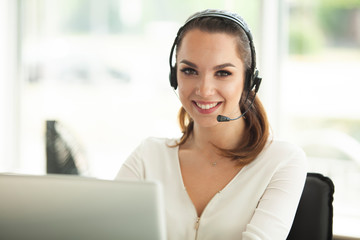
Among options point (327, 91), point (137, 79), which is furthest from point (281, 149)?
point (137, 79)

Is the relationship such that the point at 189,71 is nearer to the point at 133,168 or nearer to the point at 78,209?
the point at 133,168

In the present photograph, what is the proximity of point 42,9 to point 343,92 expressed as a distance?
79.6 inches

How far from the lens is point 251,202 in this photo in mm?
1529

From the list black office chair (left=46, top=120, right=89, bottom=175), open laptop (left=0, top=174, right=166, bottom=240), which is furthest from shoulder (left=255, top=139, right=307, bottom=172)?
black office chair (left=46, top=120, right=89, bottom=175)

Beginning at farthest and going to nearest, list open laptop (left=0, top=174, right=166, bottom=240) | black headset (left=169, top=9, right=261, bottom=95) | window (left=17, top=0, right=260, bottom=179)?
window (left=17, top=0, right=260, bottom=179), black headset (left=169, top=9, right=261, bottom=95), open laptop (left=0, top=174, right=166, bottom=240)

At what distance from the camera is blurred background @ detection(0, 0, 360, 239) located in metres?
2.48

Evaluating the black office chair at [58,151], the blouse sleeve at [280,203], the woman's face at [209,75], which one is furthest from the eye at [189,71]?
the black office chair at [58,151]

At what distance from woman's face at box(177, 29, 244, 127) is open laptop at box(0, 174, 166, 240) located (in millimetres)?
637

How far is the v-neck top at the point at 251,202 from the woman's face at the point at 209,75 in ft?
0.69

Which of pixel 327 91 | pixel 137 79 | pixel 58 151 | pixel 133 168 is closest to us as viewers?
pixel 133 168

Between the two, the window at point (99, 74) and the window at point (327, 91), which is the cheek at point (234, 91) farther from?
the window at point (99, 74)

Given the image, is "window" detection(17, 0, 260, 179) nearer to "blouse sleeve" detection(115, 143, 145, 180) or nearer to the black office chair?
the black office chair

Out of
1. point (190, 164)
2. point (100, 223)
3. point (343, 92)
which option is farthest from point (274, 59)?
point (100, 223)

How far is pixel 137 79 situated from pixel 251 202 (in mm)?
1673
